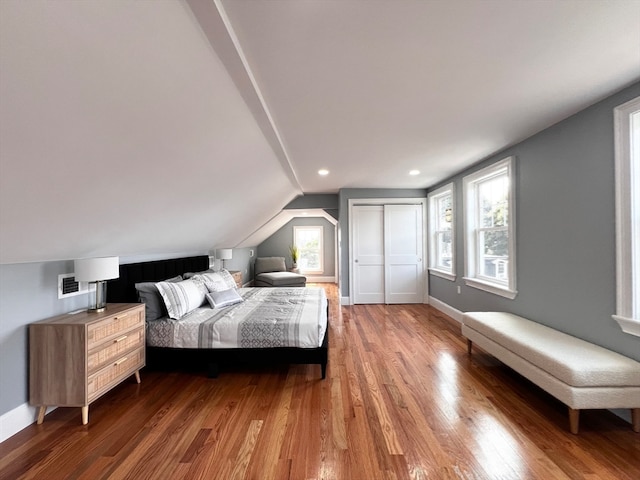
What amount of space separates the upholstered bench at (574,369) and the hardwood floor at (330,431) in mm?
235

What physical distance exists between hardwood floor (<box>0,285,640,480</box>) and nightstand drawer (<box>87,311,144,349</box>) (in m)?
0.57

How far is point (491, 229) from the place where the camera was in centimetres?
373

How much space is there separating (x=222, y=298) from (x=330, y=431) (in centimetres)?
204

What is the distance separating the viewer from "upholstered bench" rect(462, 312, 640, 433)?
6.06 feet

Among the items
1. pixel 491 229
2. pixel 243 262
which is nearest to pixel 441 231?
pixel 491 229

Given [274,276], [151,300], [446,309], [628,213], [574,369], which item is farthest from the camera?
[274,276]

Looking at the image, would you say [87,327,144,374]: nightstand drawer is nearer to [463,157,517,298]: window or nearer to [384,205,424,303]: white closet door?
[463,157,517,298]: window

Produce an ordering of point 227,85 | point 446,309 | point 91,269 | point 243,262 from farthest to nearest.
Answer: point 243,262, point 446,309, point 91,269, point 227,85

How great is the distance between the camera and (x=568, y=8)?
1.31m

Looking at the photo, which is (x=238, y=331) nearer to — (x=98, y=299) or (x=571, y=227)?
(x=98, y=299)

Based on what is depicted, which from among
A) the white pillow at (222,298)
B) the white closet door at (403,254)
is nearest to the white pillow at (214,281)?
the white pillow at (222,298)

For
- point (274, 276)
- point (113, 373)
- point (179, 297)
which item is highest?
point (179, 297)

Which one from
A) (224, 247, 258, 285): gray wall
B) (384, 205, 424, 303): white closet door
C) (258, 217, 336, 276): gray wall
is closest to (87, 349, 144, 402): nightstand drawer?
(224, 247, 258, 285): gray wall

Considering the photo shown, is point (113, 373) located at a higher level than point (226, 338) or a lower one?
lower
